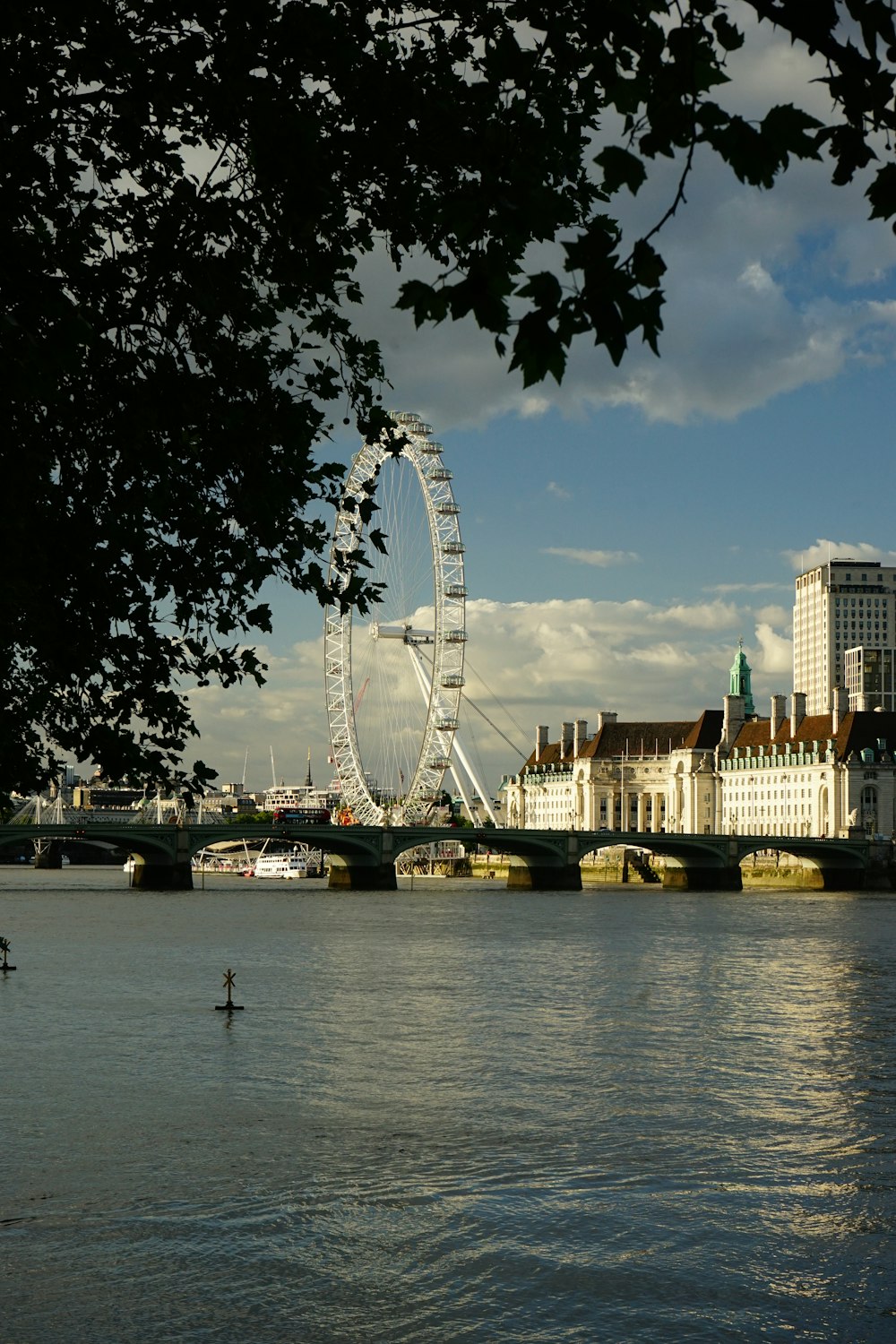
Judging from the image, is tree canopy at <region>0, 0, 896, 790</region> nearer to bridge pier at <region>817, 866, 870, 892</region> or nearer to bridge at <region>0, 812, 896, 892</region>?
bridge at <region>0, 812, 896, 892</region>

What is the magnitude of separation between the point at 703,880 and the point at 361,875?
27.7 meters

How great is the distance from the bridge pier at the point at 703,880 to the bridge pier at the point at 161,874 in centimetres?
3706

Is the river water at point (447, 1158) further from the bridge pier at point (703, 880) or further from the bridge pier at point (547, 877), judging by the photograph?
the bridge pier at point (703, 880)

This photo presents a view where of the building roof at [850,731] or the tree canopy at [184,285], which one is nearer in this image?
the tree canopy at [184,285]

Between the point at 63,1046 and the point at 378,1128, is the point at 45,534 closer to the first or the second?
the point at 378,1128

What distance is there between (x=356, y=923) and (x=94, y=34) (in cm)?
6550

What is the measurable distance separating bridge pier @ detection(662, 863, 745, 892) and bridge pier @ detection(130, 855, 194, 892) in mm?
37062

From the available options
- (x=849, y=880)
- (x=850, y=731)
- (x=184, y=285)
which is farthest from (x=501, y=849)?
(x=184, y=285)

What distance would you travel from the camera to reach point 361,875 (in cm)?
→ 11662

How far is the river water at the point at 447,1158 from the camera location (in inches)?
563

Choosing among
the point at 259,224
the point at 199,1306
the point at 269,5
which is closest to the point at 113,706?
the point at 259,224

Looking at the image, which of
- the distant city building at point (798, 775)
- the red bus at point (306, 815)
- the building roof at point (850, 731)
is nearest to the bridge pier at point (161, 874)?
the red bus at point (306, 815)

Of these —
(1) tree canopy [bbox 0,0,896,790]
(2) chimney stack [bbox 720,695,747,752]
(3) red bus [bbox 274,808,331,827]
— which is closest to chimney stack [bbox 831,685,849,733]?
(2) chimney stack [bbox 720,695,747,752]

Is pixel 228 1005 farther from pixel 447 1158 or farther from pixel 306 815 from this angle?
pixel 306 815
